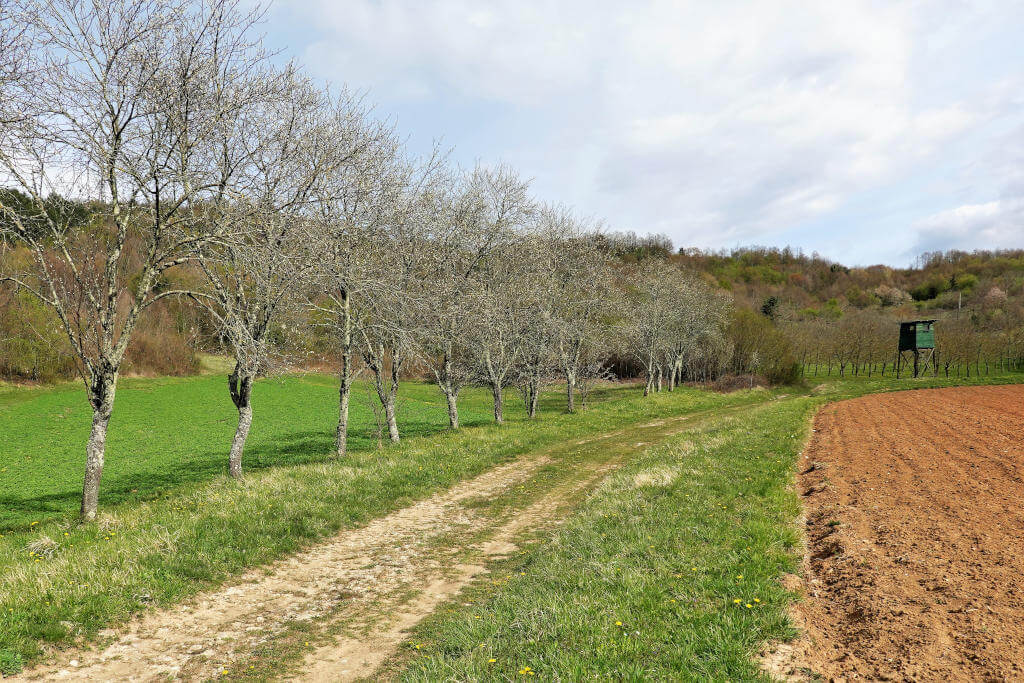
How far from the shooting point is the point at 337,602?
276 inches

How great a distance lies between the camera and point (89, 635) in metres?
5.88

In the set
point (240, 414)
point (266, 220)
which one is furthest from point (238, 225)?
point (240, 414)

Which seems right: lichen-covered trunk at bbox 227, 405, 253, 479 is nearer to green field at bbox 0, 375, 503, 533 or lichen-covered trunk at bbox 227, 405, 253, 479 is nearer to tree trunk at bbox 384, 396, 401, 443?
green field at bbox 0, 375, 503, 533

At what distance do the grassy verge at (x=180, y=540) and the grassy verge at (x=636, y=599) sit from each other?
3635mm

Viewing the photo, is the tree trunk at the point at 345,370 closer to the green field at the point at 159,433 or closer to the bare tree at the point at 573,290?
the green field at the point at 159,433

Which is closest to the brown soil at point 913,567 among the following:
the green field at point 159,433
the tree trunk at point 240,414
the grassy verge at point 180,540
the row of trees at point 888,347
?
the grassy verge at point 180,540

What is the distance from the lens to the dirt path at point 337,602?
5535 mm

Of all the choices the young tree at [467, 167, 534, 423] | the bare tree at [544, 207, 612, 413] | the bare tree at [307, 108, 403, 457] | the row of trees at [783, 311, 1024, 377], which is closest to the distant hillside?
the row of trees at [783, 311, 1024, 377]

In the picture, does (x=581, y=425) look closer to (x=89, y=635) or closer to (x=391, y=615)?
(x=391, y=615)

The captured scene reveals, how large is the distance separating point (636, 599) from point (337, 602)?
3.99m

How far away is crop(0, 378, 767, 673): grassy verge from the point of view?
6.07m

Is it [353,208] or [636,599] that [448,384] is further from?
[636,599]

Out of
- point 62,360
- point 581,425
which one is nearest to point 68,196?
point 581,425

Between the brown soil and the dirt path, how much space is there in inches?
175
